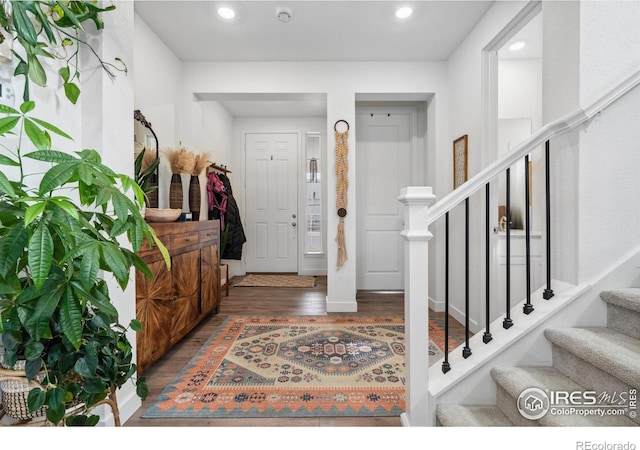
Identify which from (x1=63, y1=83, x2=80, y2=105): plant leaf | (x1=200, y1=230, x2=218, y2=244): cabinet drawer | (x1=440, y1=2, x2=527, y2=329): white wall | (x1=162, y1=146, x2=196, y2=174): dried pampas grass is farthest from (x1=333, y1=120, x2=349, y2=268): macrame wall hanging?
(x1=63, y1=83, x2=80, y2=105): plant leaf

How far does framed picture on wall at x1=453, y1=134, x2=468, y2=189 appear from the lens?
2998mm

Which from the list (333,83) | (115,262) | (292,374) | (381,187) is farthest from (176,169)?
(381,187)

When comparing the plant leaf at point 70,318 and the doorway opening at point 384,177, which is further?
the doorway opening at point 384,177

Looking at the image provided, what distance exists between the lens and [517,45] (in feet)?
9.70

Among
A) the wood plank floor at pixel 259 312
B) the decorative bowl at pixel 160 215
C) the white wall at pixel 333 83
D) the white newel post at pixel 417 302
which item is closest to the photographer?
the white newel post at pixel 417 302

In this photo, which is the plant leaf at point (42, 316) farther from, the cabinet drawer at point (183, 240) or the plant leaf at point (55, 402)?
the cabinet drawer at point (183, 240)

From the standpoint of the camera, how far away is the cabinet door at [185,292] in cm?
234

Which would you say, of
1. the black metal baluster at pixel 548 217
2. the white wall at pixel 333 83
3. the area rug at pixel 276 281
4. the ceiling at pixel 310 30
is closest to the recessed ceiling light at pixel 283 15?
the ceiling at pixel 310 30

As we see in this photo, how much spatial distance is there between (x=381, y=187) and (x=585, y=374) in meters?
3.12

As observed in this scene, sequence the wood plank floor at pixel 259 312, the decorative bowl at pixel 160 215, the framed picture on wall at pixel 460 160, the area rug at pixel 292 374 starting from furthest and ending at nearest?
the framed picture on wall at pixel 460 160, the decorative bowl at pixel 160 215, the area rug at pixel 292 374, the wood plank floor at pixel 259 312

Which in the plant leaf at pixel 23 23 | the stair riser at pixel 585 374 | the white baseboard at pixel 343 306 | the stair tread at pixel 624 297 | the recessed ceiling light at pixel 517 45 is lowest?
the white baseboard at pixel 343 306

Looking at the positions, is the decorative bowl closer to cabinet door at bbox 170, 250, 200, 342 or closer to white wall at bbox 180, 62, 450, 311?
cabinet door at bbox 170, 250, 200, 342

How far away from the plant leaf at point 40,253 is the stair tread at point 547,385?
1.48 metres

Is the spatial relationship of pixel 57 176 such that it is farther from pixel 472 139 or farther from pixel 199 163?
pixel 472 139
